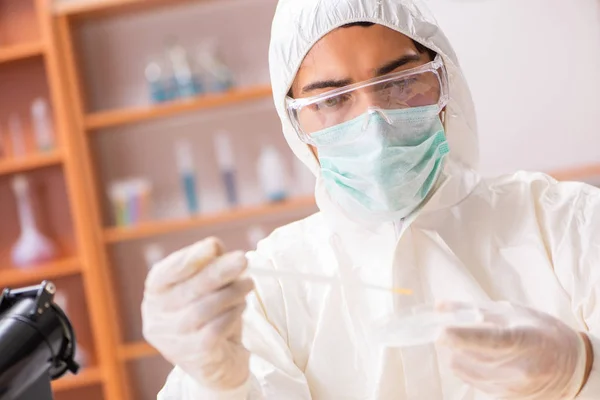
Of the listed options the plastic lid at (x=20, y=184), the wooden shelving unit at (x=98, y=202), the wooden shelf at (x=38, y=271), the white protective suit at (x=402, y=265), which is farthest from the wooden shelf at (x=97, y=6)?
the white protective suit at (x=402, y=265)

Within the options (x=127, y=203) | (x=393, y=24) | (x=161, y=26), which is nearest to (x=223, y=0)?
(x=161, y=26)

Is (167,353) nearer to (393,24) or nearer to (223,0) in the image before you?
(393,24)

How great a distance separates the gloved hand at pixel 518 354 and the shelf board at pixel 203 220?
6.45 feet

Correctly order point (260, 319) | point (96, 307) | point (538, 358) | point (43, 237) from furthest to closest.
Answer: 1. point (43, 237)
2. point (96, 307)
3. point (260, 319)
4. point (538, 358)

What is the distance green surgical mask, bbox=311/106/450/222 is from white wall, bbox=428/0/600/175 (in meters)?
1.85

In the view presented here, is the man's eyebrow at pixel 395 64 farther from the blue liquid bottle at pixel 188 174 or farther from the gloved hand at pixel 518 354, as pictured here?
the blue liquid bottle at pixel 188 174

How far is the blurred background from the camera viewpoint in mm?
2910

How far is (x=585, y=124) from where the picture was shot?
9.77 feet

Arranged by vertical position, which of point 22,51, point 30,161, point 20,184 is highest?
point 22,51

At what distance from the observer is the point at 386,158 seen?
3.94ft

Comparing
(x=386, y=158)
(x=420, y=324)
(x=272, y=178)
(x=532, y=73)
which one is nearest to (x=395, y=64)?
(x=386, y=158)

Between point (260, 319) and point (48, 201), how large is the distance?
7.54 ft

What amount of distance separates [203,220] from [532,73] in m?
1.54

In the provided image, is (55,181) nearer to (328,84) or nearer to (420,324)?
(328,84)
